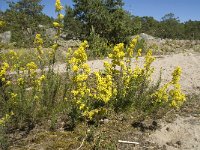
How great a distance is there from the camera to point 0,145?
507 centimetres

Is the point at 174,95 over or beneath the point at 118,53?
beneath

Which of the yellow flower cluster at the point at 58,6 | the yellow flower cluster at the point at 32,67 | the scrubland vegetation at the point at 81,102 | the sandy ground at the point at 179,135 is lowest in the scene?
the sandy ground at the point at 179,135

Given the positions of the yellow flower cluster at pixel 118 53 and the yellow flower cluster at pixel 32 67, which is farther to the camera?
the yellow flower cluster at pixel 32 67

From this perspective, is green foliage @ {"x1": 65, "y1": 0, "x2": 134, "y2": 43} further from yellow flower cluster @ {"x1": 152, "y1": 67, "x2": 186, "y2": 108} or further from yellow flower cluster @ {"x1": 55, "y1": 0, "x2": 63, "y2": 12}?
yellow flower cluster @ {"x1": 152, "y1": 67, "x2": 186, "y2": 108}

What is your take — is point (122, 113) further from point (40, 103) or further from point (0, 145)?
point (0, 145)

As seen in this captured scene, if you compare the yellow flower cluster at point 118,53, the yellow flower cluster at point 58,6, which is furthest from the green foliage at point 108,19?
the yellow flower cluster at point 118,53

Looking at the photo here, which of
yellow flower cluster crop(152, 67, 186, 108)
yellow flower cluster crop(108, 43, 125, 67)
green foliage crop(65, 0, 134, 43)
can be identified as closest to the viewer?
yellow flower cluster crop(152, 67, 186, 108)

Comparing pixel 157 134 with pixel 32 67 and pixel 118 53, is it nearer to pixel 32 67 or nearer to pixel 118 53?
pixel 118 53

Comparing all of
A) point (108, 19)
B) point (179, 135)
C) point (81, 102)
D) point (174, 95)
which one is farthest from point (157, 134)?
point (108, 19)

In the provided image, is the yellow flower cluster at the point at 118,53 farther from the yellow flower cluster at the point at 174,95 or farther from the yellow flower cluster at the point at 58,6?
the yellow flower cluster at the point at 58,6

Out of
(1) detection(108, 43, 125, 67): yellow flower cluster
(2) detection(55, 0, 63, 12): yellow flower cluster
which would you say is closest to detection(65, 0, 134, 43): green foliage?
(2) detection(55, 0, 63, 12): yellow flower cluster

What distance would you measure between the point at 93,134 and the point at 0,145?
1495 millimetres

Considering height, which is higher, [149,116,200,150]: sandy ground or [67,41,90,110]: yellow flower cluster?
[67,41,90,110]: yellow flower cluster

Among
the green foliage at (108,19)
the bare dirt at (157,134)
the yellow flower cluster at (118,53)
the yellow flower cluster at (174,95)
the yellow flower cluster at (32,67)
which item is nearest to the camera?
the bare dirt at (157,134)
